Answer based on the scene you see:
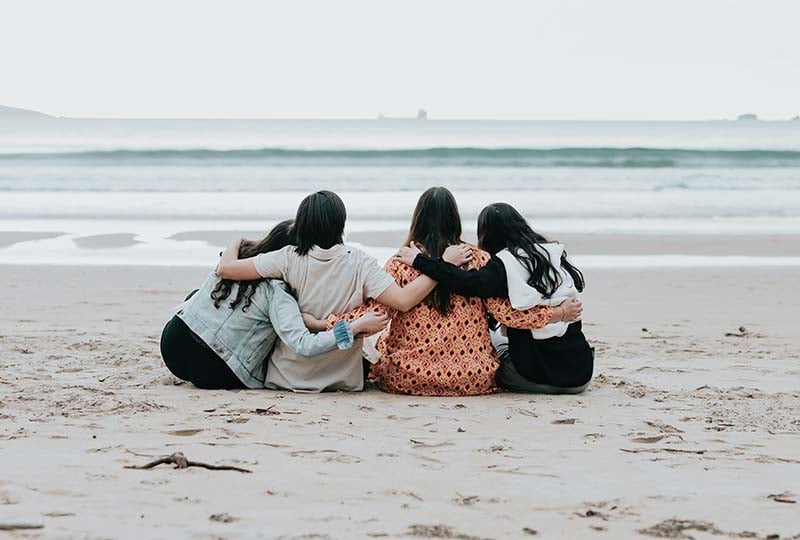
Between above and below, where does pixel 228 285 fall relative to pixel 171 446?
above

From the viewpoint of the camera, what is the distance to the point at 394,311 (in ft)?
18.2

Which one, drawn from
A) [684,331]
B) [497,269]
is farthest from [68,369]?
[684,331]

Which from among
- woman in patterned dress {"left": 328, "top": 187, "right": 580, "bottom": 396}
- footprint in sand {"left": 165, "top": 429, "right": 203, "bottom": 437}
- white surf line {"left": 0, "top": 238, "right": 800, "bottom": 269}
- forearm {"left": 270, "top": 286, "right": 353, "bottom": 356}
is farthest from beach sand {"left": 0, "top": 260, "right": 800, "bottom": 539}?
white surf line {"left": 0, "top": 238, "right": 800, "bottom": 269}

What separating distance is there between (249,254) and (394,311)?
0.81 metres

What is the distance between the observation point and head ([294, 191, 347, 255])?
531 centimetres

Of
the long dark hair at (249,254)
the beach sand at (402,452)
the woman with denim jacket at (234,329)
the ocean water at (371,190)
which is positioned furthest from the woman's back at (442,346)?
the ocean water at (371,190)

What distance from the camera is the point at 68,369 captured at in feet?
20.1

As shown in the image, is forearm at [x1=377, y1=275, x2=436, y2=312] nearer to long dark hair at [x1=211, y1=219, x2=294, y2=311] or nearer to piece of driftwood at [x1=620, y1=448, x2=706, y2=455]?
long dark hair at [x1=211, y1=219, x2=294, y2=311]

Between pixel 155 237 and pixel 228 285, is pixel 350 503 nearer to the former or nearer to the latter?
pixel 228 285

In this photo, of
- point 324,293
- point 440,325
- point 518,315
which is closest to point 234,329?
point 324,293

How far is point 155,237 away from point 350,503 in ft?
39.8

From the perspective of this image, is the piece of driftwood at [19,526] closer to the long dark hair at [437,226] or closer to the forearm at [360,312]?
the forearm at [360,312]

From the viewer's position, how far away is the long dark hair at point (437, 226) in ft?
17.8

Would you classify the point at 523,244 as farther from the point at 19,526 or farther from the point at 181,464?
the point at 19,526
